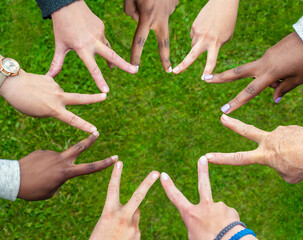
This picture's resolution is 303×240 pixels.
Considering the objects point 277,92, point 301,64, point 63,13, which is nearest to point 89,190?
point 63,13

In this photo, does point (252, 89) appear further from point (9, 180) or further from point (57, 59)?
point (9, 180)

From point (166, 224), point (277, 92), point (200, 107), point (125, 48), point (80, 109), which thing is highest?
point (125, 48)

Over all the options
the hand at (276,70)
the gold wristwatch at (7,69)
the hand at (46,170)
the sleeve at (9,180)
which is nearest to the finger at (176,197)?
the hand at (46,170)

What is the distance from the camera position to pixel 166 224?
3.81 meters

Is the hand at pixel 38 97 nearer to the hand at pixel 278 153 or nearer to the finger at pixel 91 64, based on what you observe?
the finger at pixel 91 64

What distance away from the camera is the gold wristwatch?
8.53ft

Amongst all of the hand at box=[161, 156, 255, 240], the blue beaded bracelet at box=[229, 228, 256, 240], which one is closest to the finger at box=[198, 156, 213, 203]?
the hand at box=[161, 156, 255, 240]

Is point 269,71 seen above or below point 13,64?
below

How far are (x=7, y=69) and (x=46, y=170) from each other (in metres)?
1.03

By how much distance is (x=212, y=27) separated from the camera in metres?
2.91

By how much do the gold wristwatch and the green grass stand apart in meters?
1.30

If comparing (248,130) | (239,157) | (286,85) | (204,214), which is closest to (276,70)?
(286,85)

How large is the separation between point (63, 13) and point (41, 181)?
1.61m

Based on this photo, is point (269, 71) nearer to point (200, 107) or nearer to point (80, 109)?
point (200, 107)
